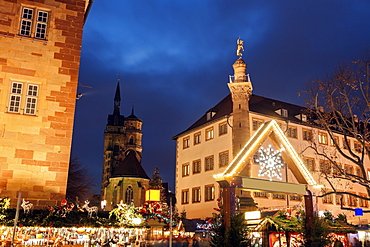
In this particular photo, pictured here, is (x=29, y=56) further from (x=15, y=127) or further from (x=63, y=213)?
(x=63, y=213)

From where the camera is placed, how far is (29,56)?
54.4 feet

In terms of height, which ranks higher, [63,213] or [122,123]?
[122,123]

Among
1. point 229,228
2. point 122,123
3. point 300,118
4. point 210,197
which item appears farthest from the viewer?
point 122,123

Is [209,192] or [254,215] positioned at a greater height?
[209,192]

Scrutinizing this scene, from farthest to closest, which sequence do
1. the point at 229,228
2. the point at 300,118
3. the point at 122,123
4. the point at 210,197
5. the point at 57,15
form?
the point at 122,123
the point at 300,118
the point at 210,197
the point at 57,15
the point at 229,228

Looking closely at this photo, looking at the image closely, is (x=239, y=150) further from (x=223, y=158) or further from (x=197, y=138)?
(x=197, y=138)

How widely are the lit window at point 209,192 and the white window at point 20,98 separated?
2666 cm

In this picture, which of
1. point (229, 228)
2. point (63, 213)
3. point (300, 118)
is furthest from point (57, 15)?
point (300, 118)

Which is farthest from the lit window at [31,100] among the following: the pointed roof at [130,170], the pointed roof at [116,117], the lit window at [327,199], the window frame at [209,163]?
the pointed roof at [116,117]

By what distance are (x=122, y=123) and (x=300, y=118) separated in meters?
75.8

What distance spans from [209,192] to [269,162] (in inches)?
1013

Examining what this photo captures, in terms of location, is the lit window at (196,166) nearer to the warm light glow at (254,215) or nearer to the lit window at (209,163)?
the lit window at (209,163)

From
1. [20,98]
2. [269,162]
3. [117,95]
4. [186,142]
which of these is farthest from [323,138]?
[117,95]

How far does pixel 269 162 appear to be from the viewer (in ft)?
51.6
